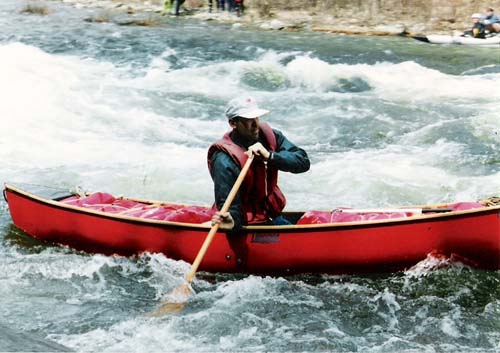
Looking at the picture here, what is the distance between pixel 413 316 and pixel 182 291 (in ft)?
5.31

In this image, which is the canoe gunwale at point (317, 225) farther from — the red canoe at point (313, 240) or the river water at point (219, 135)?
the river water at point (219, 135)

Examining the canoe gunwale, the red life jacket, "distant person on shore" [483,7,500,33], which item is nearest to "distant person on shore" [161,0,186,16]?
"distant person on shore" [483,7,500,33]

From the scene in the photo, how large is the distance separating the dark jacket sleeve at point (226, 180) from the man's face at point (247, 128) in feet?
0.62

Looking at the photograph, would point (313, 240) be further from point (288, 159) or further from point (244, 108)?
point (244, 108)

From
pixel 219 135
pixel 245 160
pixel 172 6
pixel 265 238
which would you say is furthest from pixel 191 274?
pixel 172 6

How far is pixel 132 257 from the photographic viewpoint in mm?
6223

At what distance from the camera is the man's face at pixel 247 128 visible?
5.45 meters

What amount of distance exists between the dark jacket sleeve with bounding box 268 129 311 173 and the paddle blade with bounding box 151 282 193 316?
108 cm

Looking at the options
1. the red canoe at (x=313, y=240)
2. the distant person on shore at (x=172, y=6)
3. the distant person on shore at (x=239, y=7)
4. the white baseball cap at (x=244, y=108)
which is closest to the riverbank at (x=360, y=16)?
the distant person on shore at (x=239, y=7)

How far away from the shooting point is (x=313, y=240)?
5.62 m

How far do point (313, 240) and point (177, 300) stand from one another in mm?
1058

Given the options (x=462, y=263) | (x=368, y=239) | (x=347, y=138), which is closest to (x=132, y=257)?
(x=368, y=239)

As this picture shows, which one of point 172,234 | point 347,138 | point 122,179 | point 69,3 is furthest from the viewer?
point 69,3

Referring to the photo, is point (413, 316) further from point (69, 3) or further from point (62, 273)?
point (69, 3)
